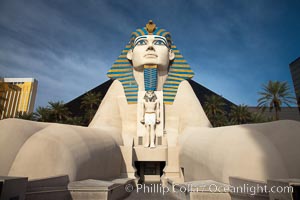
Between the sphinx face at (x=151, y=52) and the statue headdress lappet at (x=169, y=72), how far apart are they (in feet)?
2.19

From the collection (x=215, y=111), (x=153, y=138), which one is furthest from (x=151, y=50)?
(x=215, y=111)

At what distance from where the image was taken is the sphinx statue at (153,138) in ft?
20.3

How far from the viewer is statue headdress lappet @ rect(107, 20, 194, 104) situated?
14141mm

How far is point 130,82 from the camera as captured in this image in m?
14.3

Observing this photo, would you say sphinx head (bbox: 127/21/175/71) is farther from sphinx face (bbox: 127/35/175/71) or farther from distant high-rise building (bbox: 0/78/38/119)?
distant high-rise building (bbox: 0/78/38/119)

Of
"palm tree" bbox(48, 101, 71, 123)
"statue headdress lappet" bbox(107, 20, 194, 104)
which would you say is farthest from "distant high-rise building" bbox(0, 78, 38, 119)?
"statue headdress lappet" bbox(107, 20, 194, 104)

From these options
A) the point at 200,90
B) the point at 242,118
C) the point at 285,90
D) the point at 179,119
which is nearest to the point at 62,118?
the point at 179,119

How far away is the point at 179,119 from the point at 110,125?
4578 mm

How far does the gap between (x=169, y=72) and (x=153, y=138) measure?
5072 millimetres

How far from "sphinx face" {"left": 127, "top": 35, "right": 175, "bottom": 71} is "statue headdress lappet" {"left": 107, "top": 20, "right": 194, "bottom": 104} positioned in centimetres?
67

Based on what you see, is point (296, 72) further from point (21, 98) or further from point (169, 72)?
point (21, 98)

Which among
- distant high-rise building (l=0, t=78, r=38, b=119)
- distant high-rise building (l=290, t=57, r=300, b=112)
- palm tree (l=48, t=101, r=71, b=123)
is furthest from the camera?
distant high-rise building (l=0, t=78, r=38, b=119)

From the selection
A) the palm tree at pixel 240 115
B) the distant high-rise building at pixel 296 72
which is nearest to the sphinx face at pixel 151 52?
the palm tree at pixel 240 115

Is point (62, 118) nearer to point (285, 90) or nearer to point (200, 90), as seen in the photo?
point (285, 90)
